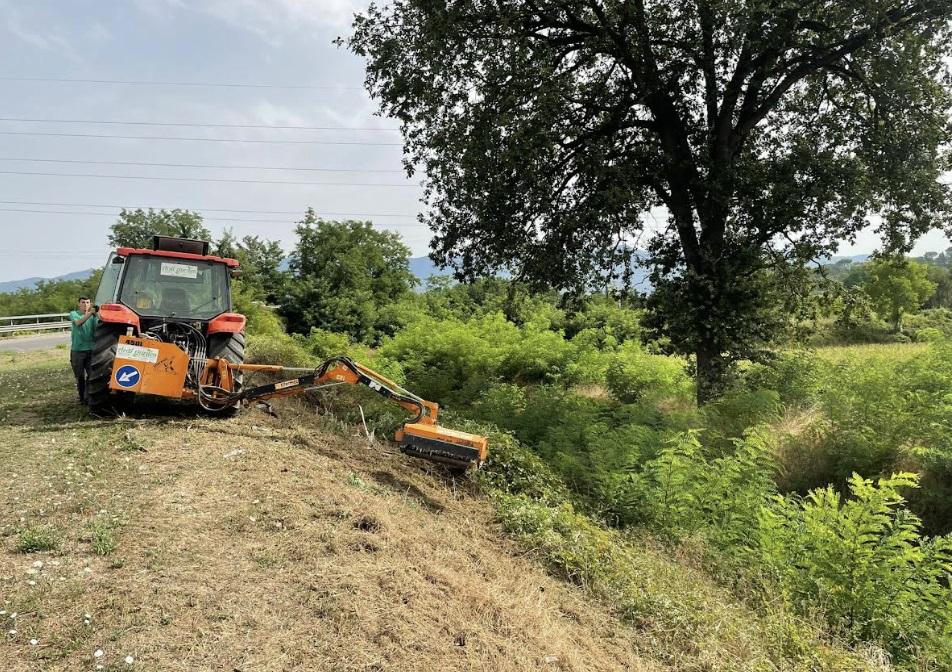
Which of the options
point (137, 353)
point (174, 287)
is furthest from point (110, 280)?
point (137, 353)

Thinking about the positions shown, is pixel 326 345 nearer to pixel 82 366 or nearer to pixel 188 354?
pixel 82 366

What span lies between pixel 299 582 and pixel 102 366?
5.01m

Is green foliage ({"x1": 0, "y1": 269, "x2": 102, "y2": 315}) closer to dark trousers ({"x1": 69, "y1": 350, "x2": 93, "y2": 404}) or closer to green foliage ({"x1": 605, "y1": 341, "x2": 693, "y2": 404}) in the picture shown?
dark trousers ({"x1": 69, "y1": 350, "x2": 93, "y2": 404})

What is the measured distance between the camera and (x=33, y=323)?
114 ft

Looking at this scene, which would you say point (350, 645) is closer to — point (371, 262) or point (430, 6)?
point (430, 6)

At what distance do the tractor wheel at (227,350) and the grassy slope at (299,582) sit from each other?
5.47ft

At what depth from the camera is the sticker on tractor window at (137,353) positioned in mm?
6773

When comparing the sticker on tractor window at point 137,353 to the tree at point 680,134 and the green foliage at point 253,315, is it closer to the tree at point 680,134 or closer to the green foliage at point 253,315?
the tree at point 680,134

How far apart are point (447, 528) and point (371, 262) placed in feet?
111

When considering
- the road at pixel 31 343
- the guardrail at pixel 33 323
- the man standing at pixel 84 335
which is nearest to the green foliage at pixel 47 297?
the guardrail at pixel 33 323

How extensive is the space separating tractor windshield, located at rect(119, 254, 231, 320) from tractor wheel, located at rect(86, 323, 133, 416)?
60 cm

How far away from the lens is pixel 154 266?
824 cm

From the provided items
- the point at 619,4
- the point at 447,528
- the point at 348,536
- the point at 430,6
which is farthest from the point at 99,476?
the point at 619,4

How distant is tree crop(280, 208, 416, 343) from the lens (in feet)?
107
